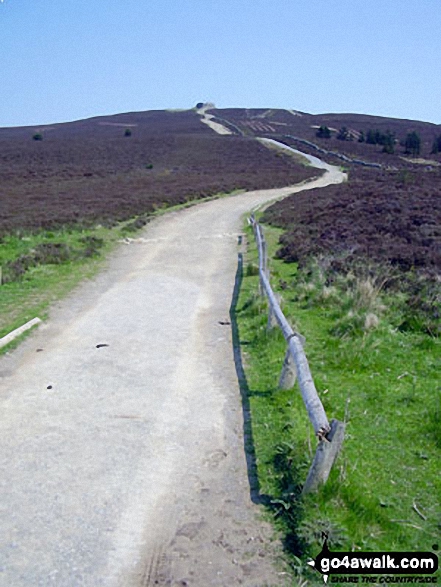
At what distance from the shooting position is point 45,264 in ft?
53.7

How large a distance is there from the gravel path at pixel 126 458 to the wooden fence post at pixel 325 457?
549mm

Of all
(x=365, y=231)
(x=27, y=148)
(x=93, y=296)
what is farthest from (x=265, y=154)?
(x=93, y=296)

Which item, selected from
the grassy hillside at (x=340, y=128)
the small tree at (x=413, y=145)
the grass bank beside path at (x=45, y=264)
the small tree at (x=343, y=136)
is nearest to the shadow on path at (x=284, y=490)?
the grass bank beside path at (x=45, y=264)

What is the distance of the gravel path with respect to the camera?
425 centimetres

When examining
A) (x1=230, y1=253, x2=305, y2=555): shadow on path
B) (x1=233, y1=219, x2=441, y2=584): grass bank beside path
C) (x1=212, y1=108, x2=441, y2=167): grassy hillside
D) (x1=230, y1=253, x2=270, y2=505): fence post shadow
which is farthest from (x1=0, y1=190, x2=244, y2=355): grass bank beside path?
(x1=212, y1=108, x2=441, y2=167): grassy hillside

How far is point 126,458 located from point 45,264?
1170cm

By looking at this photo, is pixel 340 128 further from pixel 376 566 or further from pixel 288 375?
pixel 376 566

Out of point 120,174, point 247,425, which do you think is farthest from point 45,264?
point 120,174

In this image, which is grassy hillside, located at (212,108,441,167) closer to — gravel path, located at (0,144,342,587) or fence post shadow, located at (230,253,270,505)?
fence post shadow, located at (230,253,270,505)

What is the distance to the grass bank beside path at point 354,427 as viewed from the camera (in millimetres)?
4520

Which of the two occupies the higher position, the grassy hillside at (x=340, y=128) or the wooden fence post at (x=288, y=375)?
the grassy hillside at (x=340, y=128)

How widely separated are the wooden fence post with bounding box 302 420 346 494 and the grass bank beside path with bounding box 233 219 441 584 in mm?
106

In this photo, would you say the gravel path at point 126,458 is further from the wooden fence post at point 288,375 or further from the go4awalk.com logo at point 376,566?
the wooden fence post at point 288,375

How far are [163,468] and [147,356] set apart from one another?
→ 3464 millimetres
